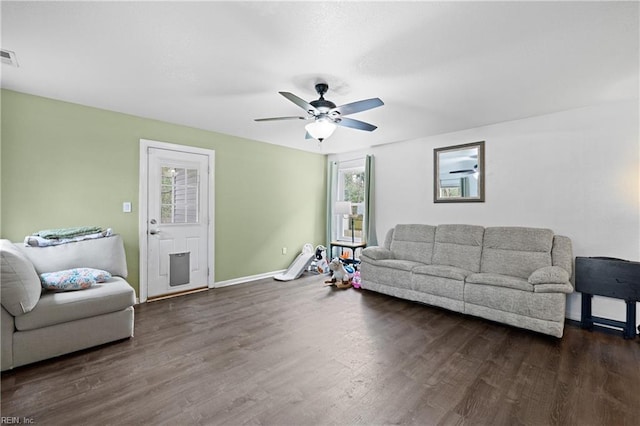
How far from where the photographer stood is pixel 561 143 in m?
3.52

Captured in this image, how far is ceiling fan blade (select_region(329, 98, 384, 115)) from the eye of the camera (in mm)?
2537

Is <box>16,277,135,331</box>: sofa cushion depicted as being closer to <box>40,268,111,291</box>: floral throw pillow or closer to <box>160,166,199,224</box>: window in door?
<box>40,268,111,291</box>: floral throw pillow

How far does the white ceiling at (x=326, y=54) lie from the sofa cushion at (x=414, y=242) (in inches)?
71.0

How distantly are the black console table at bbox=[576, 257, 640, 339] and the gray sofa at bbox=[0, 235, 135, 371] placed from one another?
464 cm

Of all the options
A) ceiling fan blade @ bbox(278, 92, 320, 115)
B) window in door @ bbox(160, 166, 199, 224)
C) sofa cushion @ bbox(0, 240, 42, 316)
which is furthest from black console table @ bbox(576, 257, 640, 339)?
sofa cushion @ bbox(0, 240, 42, 316)

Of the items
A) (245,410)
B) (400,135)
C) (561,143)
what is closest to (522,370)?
(245,410)

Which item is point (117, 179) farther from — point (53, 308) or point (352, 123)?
point (352, 123)

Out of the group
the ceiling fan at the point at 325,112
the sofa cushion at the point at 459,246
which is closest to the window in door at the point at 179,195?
the ceiling fan at the point at 325,112

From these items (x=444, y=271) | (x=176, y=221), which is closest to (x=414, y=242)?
(x=444, y=271)

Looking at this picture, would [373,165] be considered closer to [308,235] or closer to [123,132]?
[308,235]

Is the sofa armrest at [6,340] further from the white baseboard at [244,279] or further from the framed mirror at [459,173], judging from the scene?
the framed mirror at [459,173]

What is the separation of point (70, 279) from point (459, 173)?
4894 mm

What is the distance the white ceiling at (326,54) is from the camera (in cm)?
180

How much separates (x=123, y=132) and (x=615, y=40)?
491 cm
